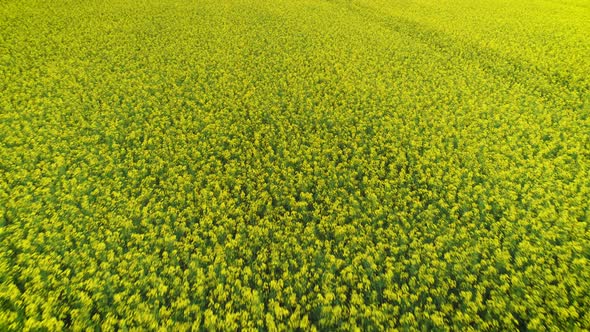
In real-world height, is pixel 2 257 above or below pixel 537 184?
above

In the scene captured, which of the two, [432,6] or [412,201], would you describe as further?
[432,6]

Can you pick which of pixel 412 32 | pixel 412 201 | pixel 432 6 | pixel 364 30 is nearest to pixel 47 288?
pixel 412 201

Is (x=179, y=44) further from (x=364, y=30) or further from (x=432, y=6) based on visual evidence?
(x=432, y=6)

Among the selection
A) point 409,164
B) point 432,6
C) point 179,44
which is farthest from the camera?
point 432,6

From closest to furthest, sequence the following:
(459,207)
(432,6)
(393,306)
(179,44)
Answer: (393,306) → (459,207) → (179,44) → (432,6)

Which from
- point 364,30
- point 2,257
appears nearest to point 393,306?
point 2,257

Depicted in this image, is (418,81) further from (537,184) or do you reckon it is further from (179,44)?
(179,44)
